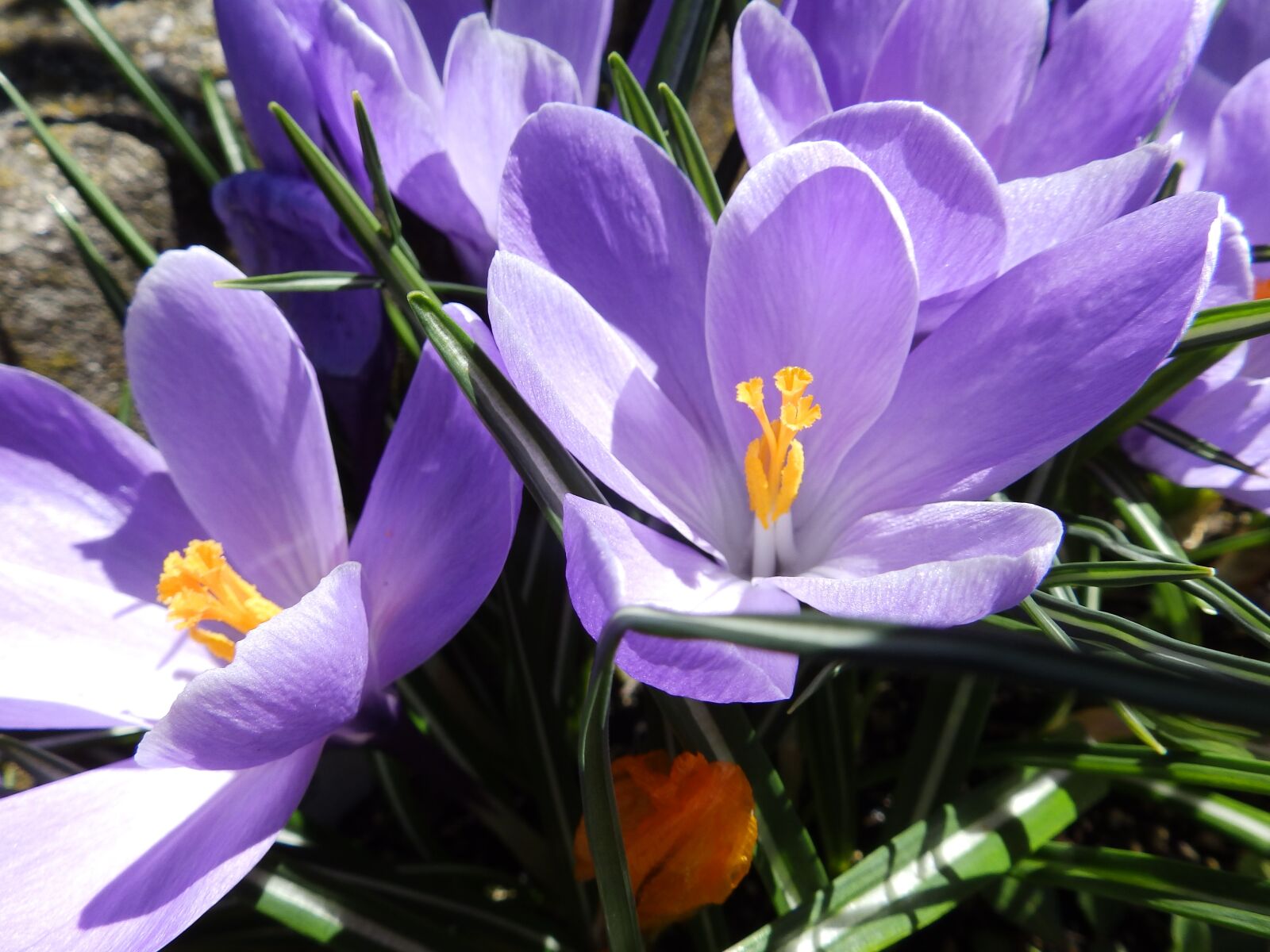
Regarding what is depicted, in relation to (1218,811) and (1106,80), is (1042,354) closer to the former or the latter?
(1106,80)

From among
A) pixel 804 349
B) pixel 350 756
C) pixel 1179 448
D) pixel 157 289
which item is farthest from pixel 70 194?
pixel 1179 448

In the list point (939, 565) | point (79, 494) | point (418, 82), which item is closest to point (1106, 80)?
point (939, 565)

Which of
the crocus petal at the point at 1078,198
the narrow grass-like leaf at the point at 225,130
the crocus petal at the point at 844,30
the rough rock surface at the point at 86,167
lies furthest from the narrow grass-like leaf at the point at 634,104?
the rough rock surface at the point at 86,167

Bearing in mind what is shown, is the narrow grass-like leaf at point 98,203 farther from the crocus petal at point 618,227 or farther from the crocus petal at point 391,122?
the crocus petal at point 618,227

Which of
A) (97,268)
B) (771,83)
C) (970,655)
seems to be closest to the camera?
(970,655)

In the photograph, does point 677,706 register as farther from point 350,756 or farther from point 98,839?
point 350,756

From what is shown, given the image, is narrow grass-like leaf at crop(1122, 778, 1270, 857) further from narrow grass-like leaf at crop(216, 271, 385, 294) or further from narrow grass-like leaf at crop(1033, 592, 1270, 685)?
narrow grass-like leaf at crop(216, 271, 385, 294)

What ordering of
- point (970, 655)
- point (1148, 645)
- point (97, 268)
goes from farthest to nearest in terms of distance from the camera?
1. point (97, 268)
2. point (1148, 645)
3. point (970, 655)
